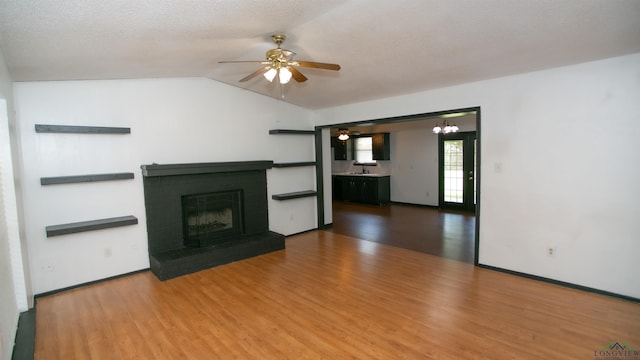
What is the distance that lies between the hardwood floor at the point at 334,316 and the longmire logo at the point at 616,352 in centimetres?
5

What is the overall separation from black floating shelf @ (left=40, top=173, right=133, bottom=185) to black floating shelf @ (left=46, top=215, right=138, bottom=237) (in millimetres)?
510

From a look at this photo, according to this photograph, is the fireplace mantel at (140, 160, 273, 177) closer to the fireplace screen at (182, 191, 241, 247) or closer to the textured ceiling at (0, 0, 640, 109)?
the fireplace screen at (182, 191, 241, 247)

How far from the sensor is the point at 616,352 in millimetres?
2379

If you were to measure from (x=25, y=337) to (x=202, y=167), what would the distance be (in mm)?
2549

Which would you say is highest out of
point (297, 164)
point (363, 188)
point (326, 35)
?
point (326, 35)

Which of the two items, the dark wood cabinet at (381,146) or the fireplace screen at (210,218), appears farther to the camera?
the dark wood cabinet at (381,146)

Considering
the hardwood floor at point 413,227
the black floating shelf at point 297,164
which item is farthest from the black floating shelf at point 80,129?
the hardwood floor at point 413,227

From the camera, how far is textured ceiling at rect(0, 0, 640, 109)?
2215mm

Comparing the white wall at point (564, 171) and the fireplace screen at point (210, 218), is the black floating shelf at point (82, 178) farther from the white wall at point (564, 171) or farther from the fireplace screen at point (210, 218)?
the white wall at point (564, 171)

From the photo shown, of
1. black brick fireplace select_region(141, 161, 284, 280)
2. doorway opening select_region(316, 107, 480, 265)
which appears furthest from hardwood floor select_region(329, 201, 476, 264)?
black brick fireplace select_region(141, 161, 284, 280)

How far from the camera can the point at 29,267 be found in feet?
11.3

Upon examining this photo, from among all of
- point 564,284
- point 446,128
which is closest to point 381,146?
point 446,128

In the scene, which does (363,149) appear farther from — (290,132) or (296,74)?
(296,74)

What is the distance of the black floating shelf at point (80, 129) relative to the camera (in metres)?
3.47
